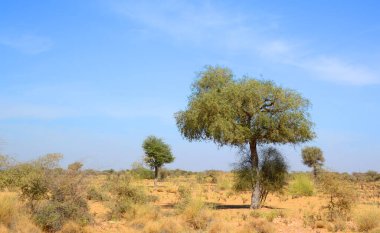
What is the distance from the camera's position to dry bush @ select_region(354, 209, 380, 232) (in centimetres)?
1636

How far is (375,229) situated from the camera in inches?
610

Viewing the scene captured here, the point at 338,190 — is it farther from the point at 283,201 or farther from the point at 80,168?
the point at 283,201

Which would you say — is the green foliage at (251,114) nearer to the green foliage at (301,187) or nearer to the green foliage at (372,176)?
the green foliage at (301,187)

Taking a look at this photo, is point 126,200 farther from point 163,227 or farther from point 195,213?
point 163,227

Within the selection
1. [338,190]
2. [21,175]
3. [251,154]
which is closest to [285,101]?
[251,154]

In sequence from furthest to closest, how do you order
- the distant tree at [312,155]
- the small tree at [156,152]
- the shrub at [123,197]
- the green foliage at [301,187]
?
the distant tree at [312,155] < the small tree at [156,152] < the green foliage at [301,187] < the shrub at [123,197]

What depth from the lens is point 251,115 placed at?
74.0 ft

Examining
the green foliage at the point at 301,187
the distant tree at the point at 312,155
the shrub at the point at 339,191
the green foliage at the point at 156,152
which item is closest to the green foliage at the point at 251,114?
the shrub at the point at 339,191

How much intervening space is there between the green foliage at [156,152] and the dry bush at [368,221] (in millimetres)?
34592

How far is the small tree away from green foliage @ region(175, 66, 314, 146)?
27149mm

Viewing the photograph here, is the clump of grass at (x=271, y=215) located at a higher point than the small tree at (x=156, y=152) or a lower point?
lower

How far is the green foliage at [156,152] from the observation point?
50031 millimetres

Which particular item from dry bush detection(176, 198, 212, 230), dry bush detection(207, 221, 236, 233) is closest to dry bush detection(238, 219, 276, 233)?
dry bush detection(207, 221, 236, 233)

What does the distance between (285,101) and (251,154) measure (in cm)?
368
